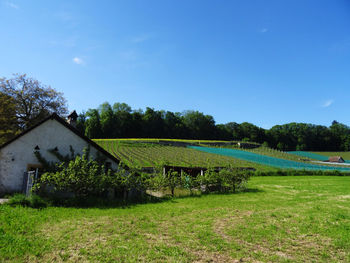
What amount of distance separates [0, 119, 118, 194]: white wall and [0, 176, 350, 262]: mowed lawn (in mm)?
4032

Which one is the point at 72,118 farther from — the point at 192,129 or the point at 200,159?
the point at 192,129

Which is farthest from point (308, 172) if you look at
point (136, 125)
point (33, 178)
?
point (136, 125)

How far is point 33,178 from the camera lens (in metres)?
10.9

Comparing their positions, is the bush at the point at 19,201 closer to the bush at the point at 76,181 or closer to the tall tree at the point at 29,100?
the bush at the point at 76,181

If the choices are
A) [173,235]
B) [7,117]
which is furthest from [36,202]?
[7,117]

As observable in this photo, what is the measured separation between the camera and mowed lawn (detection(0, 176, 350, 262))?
512 centimetres

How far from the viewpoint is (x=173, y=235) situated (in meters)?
6.48

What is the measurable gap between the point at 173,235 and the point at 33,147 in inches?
441

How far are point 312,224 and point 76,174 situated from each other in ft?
37.0

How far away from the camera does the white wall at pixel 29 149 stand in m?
12.4

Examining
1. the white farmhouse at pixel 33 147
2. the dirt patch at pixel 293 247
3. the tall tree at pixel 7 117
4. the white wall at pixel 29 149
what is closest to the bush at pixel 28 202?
the white farmhouse at pixel 33 147

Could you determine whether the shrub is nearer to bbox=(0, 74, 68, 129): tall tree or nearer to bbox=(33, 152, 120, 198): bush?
bbox=(33, 152, 120, 198): bush

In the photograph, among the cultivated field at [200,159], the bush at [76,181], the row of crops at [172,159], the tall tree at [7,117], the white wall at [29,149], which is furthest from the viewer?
the cultivated field at [200,159]

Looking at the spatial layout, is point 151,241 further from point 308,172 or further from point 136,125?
point 136,125
